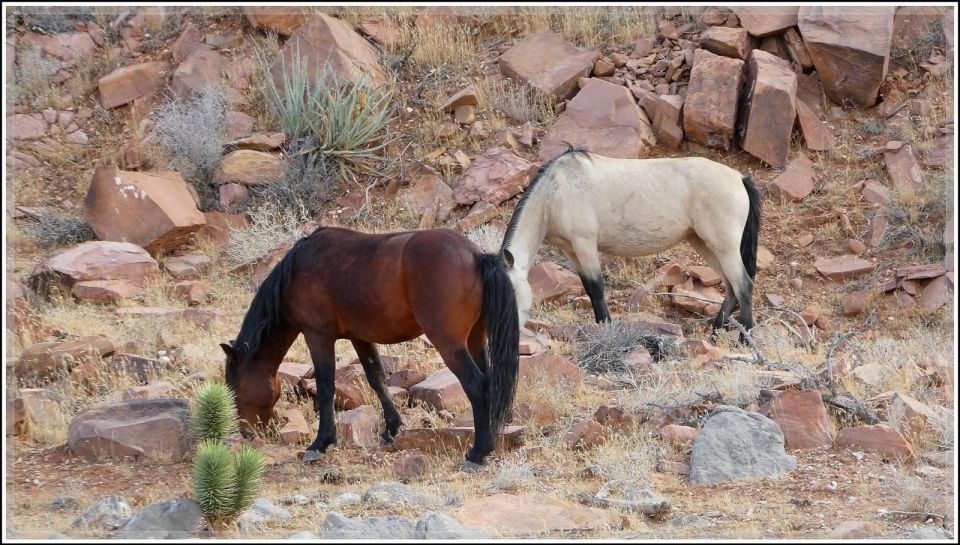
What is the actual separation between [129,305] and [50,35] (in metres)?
8.90

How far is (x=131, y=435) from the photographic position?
7617mm

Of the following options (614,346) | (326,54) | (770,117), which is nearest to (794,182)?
(770,117)

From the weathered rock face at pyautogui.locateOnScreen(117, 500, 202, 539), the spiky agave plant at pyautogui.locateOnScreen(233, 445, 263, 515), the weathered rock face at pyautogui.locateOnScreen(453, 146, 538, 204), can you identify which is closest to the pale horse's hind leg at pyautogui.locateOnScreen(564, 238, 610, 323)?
the weathered rock face at pyautogui.locateOnScreen(453, 146, 538, 204)

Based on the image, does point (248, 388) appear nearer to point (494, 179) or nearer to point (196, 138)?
point (494, 179)

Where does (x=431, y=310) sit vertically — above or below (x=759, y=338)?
above

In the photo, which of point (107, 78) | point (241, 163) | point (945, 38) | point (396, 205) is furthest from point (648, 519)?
point (107, 78)

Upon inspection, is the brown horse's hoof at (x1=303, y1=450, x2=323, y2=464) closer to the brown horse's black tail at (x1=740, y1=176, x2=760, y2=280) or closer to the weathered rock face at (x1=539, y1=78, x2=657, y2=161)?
the brown horse's black tail at (x1=740, y1=176, x2=760, y2=280)

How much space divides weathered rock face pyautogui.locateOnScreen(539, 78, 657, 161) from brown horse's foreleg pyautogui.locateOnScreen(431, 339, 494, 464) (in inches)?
318

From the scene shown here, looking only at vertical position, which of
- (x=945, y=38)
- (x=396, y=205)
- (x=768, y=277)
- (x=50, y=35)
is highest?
(x=50, y=35)

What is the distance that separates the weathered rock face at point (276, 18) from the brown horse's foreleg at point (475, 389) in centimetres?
1202

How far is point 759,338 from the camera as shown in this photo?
10867mm

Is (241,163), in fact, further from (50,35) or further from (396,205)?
(50,35)

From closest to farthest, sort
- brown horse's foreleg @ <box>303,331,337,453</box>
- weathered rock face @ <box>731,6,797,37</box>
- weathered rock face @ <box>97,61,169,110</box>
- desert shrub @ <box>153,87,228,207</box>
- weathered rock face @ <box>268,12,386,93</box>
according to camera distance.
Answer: brown horse's foreleg @ <box>303,331,337,453</box> → desert shrub @ <box>153,87,228,207</box> → weathered rock face @ <box>731,6,797,37</box> → weathered rock face @ <box>268,12,386,93</box> → weathered rock face @ <box>97,61,169,110</box>

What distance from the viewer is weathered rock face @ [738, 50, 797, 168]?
14766 mm
